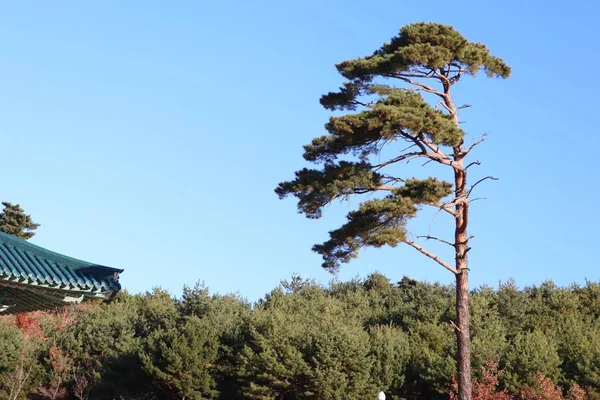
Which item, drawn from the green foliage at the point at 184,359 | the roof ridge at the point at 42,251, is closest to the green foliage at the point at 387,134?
the roof ridge at the point at 42,251

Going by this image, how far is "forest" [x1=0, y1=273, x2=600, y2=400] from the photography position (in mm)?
31156

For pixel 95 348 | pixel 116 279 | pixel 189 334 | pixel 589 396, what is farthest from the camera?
pixel 95 348

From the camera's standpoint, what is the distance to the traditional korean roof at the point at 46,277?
8.30m

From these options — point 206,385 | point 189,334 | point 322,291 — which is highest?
point 322,291

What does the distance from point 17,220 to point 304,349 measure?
32928mm

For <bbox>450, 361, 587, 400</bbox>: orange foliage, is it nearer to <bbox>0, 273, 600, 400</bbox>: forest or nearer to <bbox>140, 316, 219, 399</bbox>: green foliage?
<bbox>0, 273, 600, 400</bbox>: forest

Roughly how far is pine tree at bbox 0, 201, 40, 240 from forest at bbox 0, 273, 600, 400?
1238cm

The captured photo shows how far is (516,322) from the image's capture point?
137 ft

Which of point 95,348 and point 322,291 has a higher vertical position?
point 322,291

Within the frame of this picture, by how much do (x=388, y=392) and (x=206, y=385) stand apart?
783 centimetres

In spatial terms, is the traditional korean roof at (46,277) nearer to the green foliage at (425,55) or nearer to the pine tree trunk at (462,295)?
the pine tree trunk at (462,295)

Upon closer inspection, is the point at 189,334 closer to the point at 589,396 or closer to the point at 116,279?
the point at 589,396

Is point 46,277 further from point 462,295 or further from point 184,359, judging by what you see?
point 184,359

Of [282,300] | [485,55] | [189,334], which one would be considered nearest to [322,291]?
[282,300]
